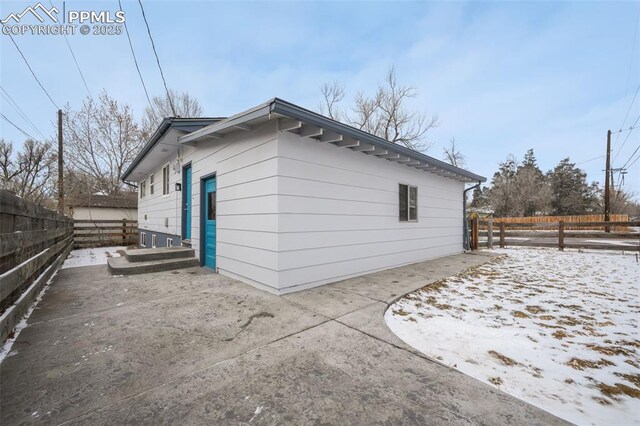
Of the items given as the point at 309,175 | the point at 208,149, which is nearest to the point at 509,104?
the point at 309,175

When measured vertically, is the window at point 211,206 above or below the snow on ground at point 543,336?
above

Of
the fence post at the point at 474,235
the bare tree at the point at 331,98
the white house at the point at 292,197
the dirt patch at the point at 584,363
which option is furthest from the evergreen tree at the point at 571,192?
the dirt patch at the point at 584,363

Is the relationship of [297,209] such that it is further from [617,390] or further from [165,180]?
[165,180]

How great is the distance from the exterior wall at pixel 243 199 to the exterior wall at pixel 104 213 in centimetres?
1433

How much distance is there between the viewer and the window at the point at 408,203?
6625mm

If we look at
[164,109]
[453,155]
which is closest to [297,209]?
[164,109]

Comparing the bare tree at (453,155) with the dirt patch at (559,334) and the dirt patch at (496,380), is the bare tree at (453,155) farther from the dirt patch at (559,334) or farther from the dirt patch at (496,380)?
the dirt patch at (496,380)

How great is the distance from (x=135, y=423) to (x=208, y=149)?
540cm

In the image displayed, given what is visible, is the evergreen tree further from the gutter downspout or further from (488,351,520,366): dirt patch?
(488,351,520,366): dirt patch

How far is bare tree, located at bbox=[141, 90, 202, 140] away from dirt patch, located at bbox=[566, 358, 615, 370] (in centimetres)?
2228

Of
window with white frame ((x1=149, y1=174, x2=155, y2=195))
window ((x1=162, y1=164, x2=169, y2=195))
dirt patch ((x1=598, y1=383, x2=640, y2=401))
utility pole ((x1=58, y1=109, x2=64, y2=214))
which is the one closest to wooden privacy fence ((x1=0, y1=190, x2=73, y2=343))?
window ((x1=162, y1=164, x2=169, y2=195))

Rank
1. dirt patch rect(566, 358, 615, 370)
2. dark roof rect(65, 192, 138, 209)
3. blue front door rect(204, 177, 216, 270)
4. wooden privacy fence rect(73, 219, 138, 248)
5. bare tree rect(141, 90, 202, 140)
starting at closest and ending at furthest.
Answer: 1. dirt patch rect(566, 358, 615, 370)
2. blue front door rect(204, 177, 216, 270)
3. wooden privacy fence rect(73, 219, 138, 248)
4. dark roof rect(65, 192, 138, 209)
5. bare tree rect(141, 90, 202, 140)

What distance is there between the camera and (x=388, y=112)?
19344 millimetres

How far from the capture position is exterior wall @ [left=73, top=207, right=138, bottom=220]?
1705cm
